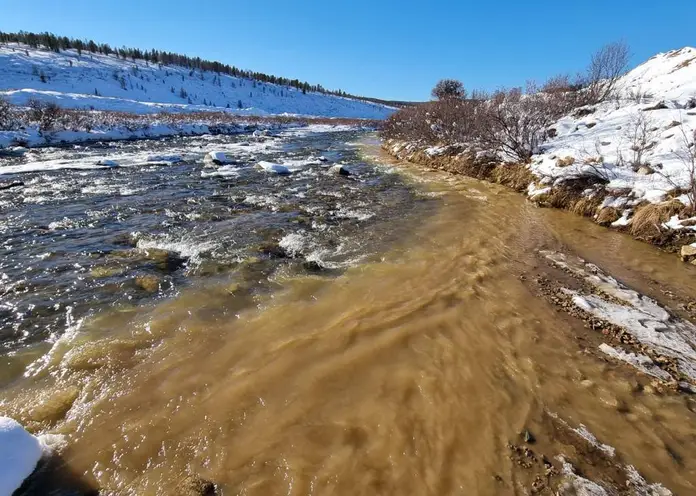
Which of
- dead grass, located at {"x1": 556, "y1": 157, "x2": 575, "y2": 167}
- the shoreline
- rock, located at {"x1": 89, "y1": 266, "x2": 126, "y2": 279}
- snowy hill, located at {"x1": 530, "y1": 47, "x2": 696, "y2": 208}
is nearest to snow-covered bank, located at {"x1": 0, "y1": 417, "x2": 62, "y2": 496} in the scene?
rock, located at {"x1": 89, "y1": 266, "x2": 126, "y2": 279}

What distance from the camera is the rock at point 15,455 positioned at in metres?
2.24

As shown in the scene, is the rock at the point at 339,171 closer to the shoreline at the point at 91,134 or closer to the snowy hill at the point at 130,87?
the shoreline at the point at 91,134

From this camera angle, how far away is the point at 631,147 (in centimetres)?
983

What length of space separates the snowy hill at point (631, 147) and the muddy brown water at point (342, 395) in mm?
4050

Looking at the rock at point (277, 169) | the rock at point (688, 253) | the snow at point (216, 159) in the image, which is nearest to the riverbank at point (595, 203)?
the rock at point (688, 253)

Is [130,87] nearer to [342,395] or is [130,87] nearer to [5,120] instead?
[5,120]

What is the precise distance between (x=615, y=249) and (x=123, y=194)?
1249 centimetres

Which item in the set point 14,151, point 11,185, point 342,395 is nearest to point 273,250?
point 342,395

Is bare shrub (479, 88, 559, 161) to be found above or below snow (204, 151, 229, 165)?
above

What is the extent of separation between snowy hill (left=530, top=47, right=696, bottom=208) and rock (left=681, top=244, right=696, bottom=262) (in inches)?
46.3

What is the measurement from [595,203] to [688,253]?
2.84m

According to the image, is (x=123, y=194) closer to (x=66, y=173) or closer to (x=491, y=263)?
(x=66, y=173)

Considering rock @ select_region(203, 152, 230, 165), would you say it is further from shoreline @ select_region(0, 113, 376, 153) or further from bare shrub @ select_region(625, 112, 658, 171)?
bare shrub @ select_region(625, 112, 658, 171)

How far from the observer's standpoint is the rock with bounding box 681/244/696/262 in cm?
616
